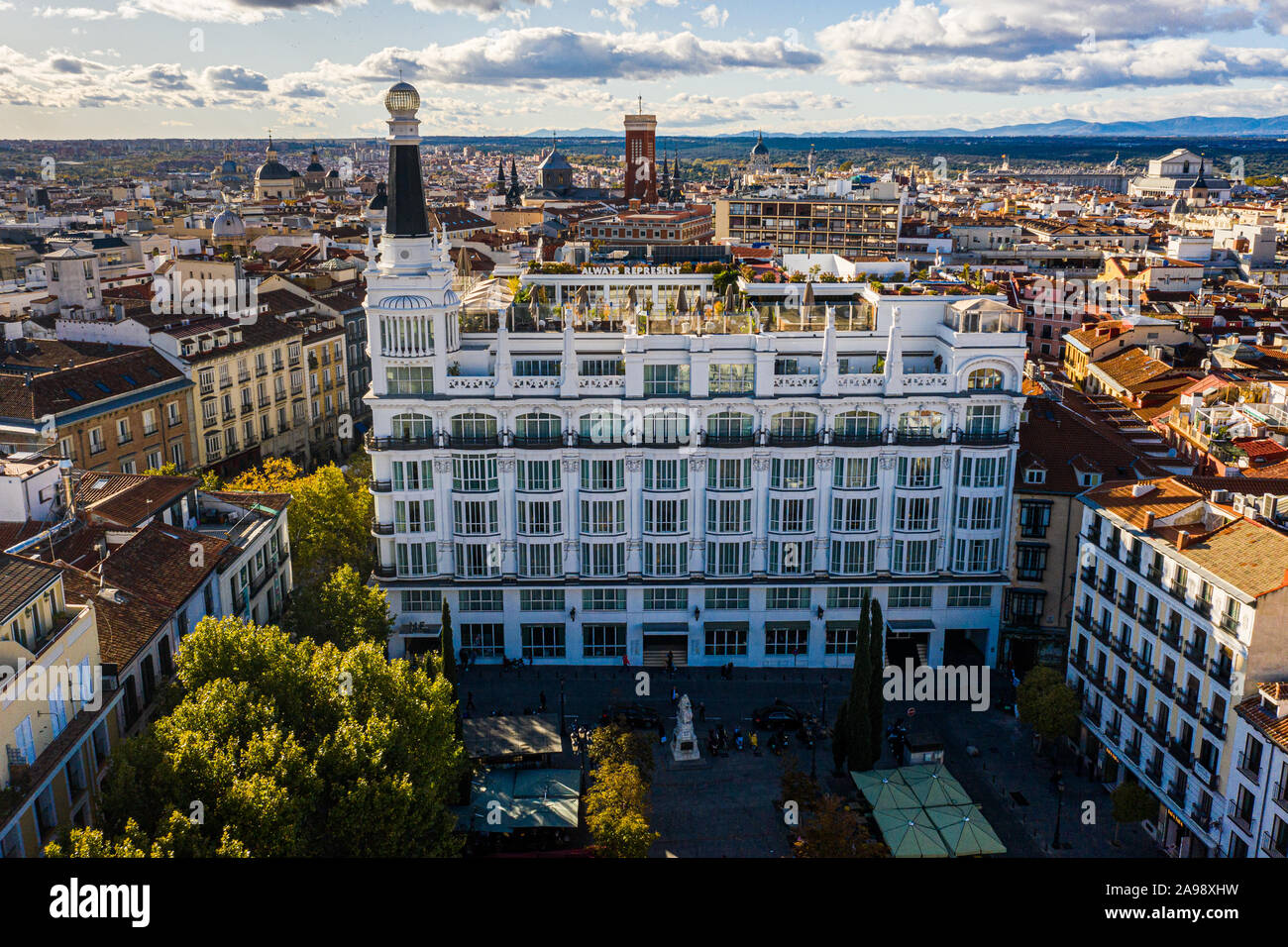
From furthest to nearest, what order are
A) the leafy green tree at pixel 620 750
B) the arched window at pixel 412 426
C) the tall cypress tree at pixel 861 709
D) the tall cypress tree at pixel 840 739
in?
the arched window at pixel 412 426
the tall cypress tree at pixel 840 739
the tall cypress tree at pixel 861 709
the leafy green tree at pixel 620 750

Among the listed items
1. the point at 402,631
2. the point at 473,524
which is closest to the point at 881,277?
the point at 473,524

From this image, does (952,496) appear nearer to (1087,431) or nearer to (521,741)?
(1087,431)

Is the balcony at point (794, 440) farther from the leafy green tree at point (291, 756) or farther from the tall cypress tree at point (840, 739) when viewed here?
the leafy green tree at point (291, 756)

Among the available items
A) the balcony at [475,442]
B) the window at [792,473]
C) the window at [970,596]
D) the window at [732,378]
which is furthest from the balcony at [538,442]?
the window at [970,596]

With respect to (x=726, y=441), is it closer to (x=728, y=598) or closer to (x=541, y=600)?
(x=728, y=598)

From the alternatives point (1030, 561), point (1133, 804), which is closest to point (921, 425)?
point (1030, 561)

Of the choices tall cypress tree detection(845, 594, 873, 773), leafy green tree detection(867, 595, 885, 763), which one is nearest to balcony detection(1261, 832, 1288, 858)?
leafy green tree detection(867, 595, 885, 763)
